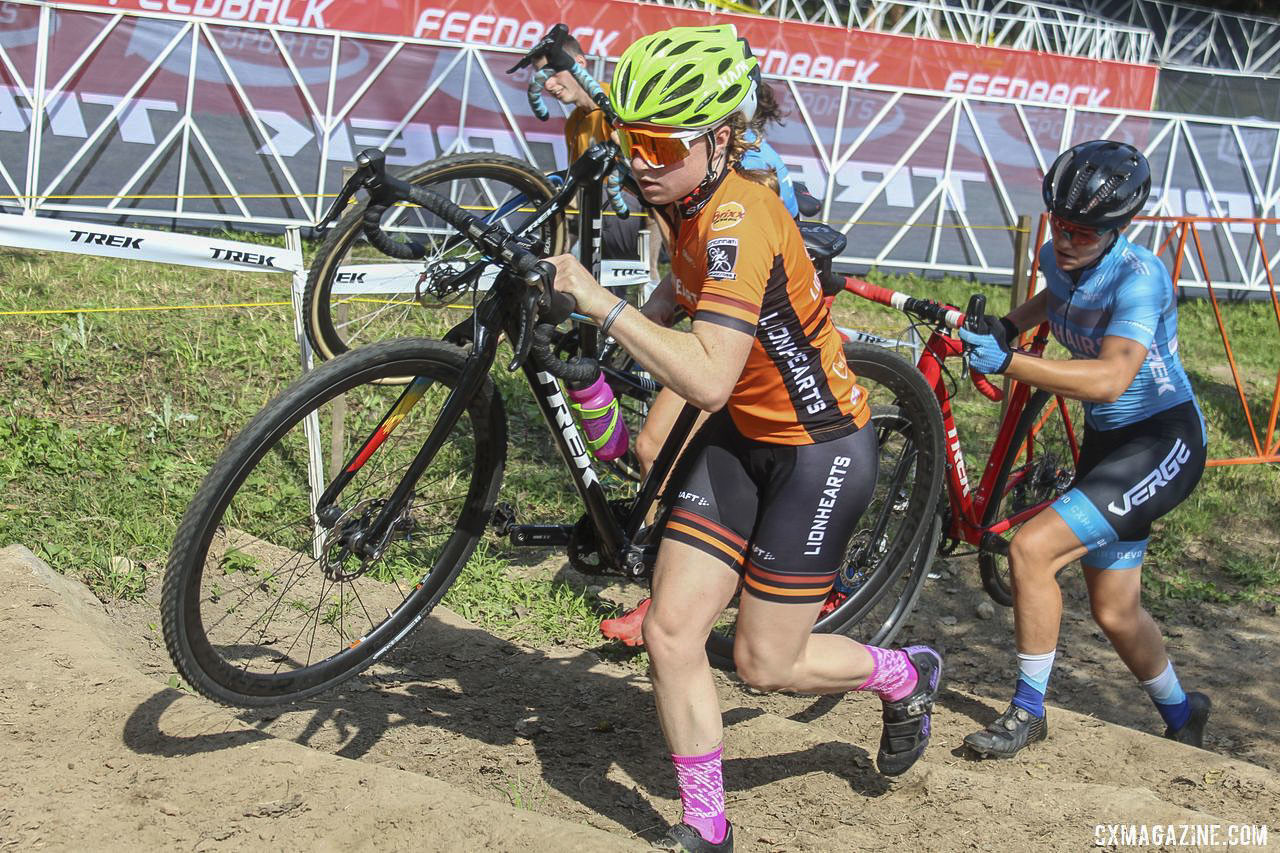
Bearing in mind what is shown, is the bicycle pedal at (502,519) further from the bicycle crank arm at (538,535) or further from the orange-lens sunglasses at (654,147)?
the orange-lens sunglasses at (654,147)

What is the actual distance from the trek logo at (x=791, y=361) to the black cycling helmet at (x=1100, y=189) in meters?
1.44

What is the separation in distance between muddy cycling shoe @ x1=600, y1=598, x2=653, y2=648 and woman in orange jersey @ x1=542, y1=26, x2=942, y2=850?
1490 mm

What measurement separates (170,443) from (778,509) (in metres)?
4.01

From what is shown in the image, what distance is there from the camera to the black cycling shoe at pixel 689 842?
10.2ft

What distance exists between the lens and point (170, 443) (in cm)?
602

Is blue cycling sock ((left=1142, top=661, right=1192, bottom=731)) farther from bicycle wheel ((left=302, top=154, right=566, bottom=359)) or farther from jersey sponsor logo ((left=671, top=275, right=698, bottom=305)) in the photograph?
bicycle wheel ((left=302, top=154, right=566, bottom=359))

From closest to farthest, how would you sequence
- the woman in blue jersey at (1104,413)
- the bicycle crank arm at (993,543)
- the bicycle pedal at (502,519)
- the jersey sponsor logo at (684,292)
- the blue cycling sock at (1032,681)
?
the jersey sponsor logo at (684,292) < the bicycle pedal at (502,519) < the woman in blue jersey at (1104,413) < the blue cycling sock at (1032,681) < the bicycle crank arm at (993,543)

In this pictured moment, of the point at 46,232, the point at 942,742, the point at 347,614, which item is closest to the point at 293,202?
the point at 46,232

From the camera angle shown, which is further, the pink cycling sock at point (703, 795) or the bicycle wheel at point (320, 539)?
the pink cycling sock at point (703, 795)

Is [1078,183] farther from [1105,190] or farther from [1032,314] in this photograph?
[1032,314]

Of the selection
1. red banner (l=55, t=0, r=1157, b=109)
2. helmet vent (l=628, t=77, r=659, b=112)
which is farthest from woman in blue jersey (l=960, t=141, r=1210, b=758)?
red banner (l=55, t=0, r=1157, b=109)

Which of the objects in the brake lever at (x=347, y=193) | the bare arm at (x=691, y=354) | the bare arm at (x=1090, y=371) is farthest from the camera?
the bare arm at (x=1090, y=371)

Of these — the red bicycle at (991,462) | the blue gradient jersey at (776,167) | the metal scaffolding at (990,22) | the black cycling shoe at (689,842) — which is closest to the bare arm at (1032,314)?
the red bicycle at (991,462)

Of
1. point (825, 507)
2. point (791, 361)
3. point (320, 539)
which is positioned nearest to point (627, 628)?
point (320, 539)
